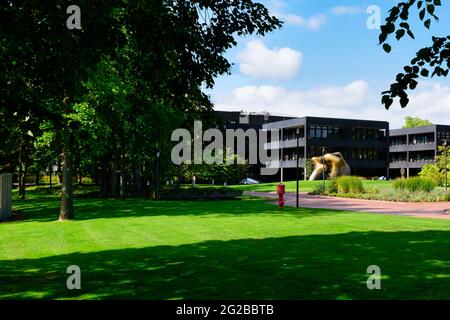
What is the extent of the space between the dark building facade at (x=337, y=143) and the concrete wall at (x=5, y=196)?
58071 millimetres

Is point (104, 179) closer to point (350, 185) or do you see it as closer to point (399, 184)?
point (350, 185)

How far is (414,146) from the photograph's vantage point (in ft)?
302

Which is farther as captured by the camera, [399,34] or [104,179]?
[104,179]

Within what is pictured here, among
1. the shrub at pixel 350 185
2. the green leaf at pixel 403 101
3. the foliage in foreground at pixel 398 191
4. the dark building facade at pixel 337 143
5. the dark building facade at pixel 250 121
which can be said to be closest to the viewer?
the green leaf at pixel 403 101

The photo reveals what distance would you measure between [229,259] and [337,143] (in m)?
72.2

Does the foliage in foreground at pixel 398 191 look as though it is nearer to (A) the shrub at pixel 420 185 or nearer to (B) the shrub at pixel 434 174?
(A) the shrub at pixel 420 185

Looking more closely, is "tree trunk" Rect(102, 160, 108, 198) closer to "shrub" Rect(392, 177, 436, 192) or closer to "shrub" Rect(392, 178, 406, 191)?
"shrub" Rect(392, 178, 406, 191)

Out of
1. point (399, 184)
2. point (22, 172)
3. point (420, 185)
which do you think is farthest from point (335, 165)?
point (22, 172)

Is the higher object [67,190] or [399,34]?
[399,34]

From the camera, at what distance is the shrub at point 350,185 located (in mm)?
37656

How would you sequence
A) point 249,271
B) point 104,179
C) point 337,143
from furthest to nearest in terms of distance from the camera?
point 337,143 → point 104,179 → point 249,271

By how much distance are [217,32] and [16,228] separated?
1200cm

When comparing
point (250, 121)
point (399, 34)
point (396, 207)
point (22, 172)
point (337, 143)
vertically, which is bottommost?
point (396, 207)

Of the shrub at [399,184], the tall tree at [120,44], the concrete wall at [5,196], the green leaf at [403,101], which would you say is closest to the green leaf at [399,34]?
the green leaf at [403,101]
